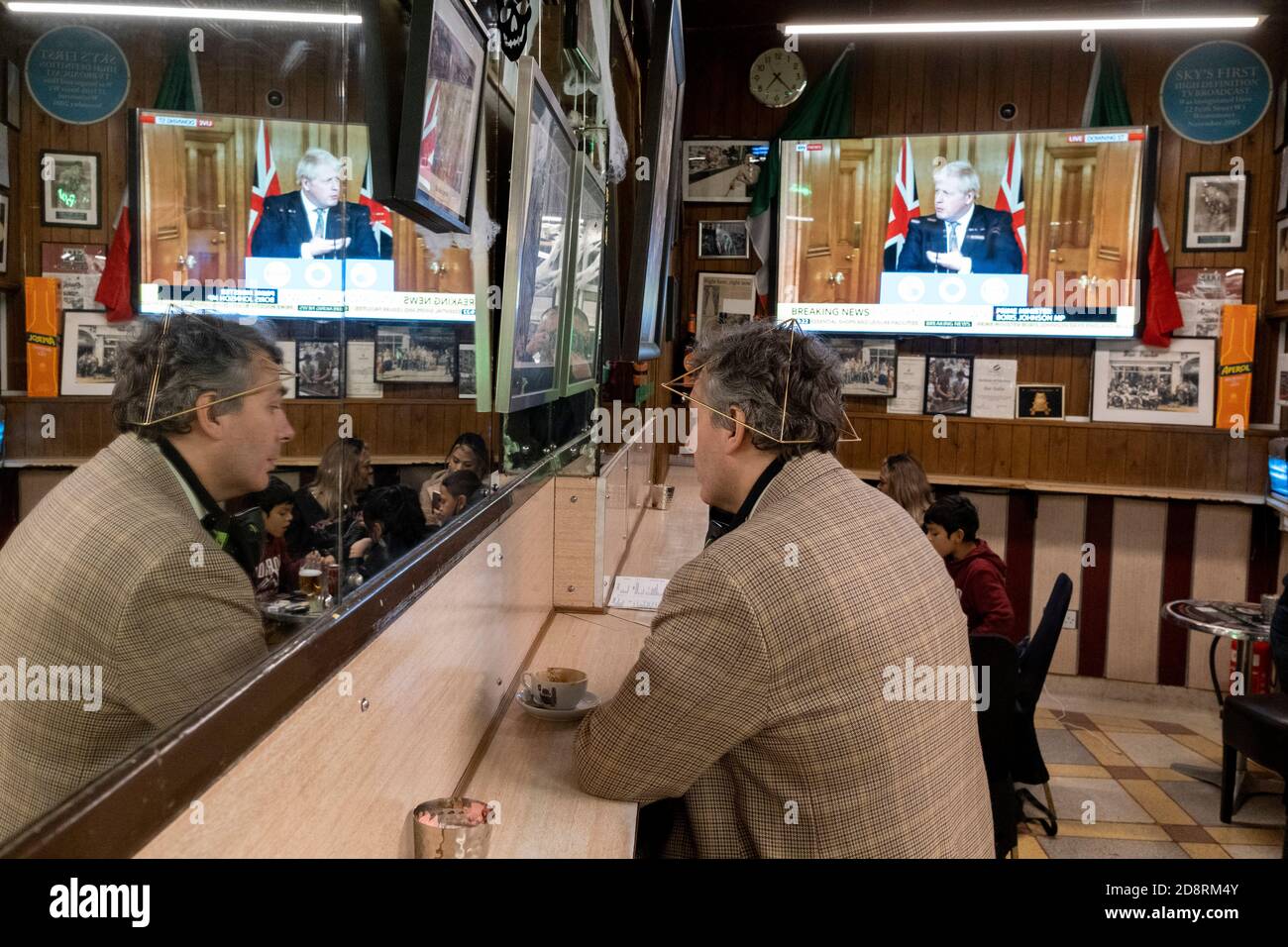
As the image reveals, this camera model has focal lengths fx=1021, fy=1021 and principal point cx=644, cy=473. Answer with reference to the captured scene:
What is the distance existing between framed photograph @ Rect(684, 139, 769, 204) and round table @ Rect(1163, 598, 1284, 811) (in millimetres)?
3658

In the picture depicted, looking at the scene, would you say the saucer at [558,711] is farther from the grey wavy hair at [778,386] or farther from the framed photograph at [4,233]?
the framed photograph at [4,233]

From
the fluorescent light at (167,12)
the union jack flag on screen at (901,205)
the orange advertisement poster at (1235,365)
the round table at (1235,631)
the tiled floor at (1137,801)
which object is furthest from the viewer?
the union jack flag on screen at (901,205)

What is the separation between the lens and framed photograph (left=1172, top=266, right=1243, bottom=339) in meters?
6.10

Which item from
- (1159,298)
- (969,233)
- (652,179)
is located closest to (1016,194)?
(969,233)

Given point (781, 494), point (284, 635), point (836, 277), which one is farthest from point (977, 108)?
point (284, 635)

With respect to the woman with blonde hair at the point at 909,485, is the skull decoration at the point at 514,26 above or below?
above

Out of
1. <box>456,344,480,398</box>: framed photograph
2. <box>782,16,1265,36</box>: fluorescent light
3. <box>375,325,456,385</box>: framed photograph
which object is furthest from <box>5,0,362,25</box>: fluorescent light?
<box>782,16,1265,36</box>: fluorescent light

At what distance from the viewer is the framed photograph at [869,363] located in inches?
259

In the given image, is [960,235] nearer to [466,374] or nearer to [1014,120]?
[1014,120]

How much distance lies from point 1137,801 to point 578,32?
3.92 metres

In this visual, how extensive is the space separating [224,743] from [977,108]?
6.55 meters

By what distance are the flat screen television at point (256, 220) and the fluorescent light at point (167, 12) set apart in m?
0.06

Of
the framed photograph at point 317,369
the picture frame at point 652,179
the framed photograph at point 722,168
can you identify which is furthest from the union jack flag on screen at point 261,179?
the framed photograph at point 722,168
